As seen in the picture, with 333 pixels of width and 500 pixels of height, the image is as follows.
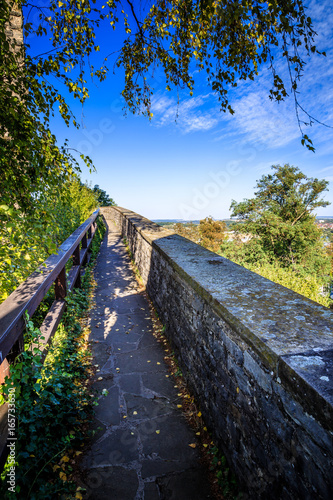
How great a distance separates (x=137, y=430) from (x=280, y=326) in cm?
166

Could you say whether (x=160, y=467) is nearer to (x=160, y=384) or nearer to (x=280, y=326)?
(x=160, y=384)

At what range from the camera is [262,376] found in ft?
4.16

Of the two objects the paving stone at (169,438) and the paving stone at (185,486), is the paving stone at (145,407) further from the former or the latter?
the paving stone at (185,486)

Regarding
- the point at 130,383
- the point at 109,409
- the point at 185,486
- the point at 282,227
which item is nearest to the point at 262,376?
the point at 185,486

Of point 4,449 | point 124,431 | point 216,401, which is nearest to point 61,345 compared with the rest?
point 124,431

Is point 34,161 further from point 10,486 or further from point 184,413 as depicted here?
point 184,413

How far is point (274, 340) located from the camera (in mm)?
1258

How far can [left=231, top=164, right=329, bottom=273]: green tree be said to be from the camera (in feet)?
66.6

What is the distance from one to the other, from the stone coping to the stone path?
3.89 ft

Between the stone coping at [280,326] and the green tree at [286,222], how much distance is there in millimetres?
19000

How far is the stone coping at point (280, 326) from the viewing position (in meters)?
0.97

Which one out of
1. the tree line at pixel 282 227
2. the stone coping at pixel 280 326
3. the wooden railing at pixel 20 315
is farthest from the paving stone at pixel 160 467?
the tree line at pixel 282 227

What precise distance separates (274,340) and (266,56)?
3.01 metres

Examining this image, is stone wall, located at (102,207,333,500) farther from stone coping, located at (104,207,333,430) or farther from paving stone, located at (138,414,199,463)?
paving stone, located at (138,414,199,463)
